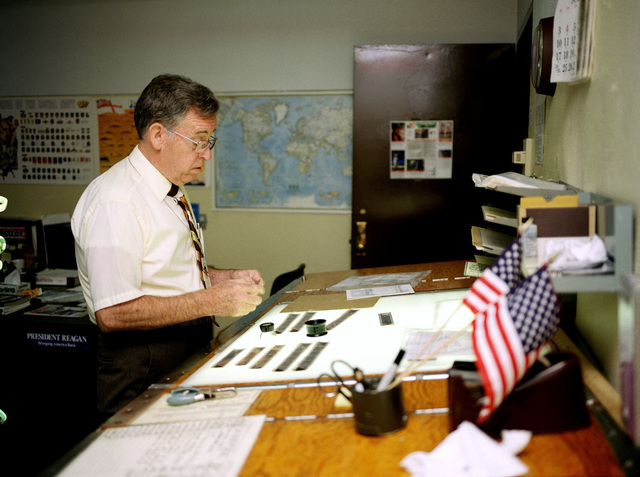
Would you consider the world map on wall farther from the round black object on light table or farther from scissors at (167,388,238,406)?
scissors at (167,388,238,406)

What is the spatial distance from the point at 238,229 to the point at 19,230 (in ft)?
5.03

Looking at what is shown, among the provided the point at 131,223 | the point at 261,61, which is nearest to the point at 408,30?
the point at 261,61

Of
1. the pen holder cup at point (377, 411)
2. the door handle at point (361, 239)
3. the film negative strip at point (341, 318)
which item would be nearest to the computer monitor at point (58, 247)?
the door handle at point (361, 239)

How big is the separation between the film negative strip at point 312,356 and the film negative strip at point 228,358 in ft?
0.71

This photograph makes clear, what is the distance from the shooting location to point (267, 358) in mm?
1562

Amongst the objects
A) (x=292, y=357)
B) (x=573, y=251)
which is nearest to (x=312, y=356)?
(x=292, y=357)

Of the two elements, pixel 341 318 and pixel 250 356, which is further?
pixel 341 318

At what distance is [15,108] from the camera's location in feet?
14.8

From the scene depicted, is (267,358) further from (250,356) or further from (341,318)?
(341,318)

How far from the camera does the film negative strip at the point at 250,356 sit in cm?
154

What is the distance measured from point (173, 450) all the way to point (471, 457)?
57 centimetres

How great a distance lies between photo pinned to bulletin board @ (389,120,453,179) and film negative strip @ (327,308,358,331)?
1.99m

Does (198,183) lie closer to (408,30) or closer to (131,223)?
(408,30)

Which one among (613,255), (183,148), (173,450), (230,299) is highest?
(183,148)
